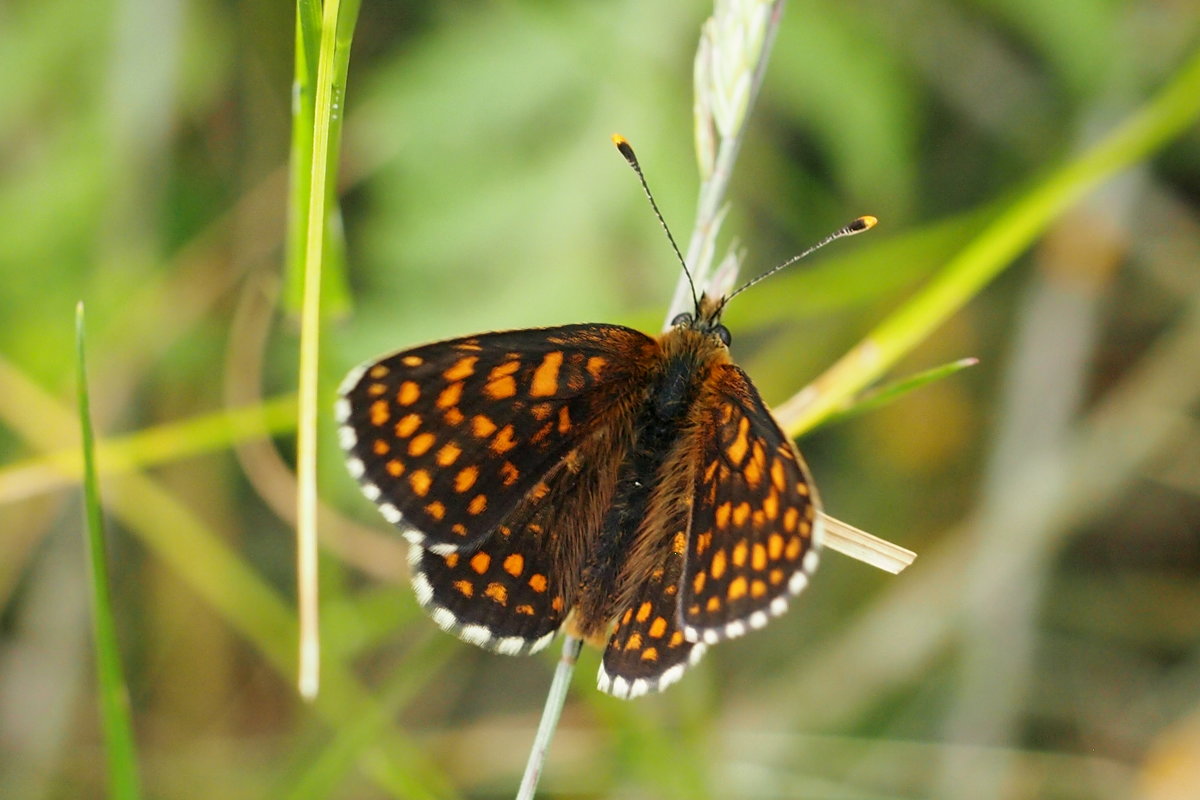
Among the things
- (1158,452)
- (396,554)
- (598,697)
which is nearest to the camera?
(598,697)

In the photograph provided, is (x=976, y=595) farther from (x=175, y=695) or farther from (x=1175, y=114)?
(x=175, y=695)

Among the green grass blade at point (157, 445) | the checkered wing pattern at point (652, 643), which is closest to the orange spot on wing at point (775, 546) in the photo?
the checkered wing pattern at point (652, 643)

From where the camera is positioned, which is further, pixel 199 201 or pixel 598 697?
pixel 199 201

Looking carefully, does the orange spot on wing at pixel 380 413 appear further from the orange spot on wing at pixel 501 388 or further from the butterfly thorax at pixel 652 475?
the butterfly thorax at pixel 652 475

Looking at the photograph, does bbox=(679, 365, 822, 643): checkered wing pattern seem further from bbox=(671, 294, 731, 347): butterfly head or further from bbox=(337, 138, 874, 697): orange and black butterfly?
bbox=(671, 294, 731, 347): butterfly head

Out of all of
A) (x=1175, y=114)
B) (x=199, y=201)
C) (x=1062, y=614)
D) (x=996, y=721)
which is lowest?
(x=996, y=721)

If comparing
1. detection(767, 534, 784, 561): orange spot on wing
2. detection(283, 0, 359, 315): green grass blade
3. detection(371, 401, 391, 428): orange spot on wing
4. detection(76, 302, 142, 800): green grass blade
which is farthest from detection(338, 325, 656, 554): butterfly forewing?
detection(767, 534, 784, 561): orange spot on wing

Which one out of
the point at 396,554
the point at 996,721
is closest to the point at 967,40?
the point at 996,721
